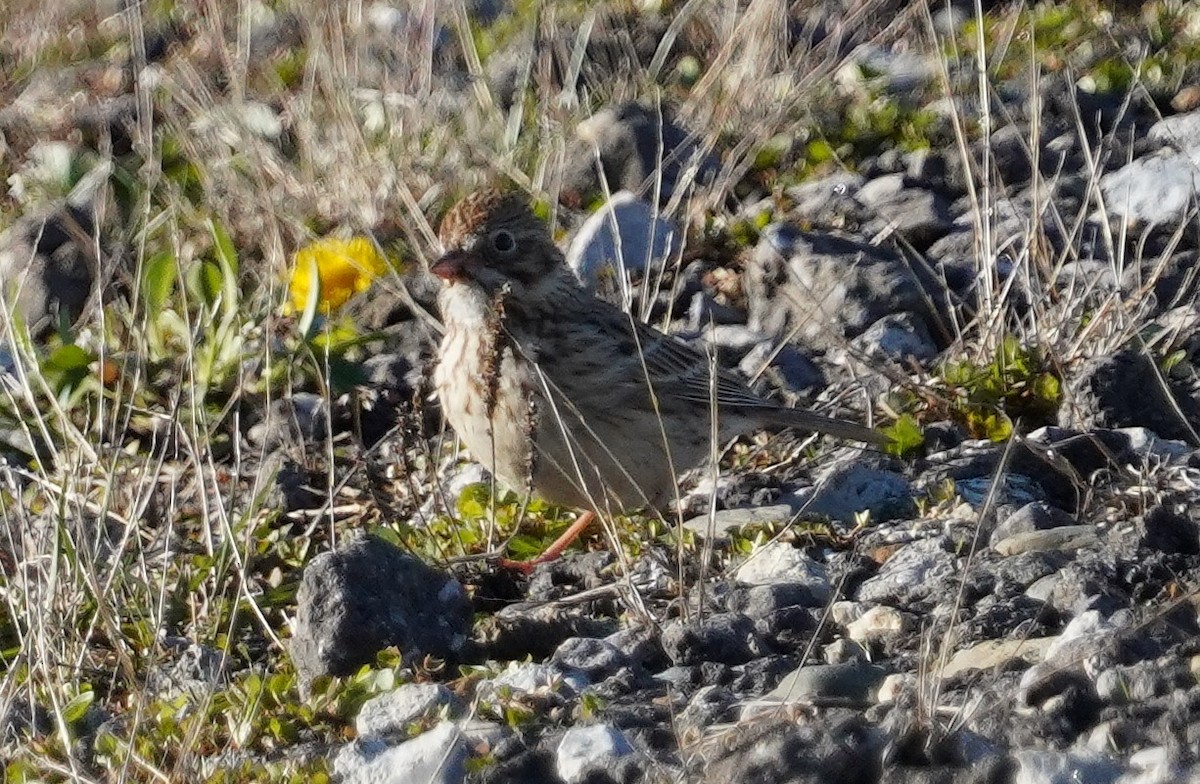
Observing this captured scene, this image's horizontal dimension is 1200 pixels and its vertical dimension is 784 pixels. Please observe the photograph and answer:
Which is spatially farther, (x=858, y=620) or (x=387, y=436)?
(x=387, y=436)

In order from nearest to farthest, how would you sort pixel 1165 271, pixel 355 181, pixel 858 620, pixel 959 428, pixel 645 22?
pixel 858 620 → pixel 959 428 → pixel 1165 271 → pixel 355 181 → pixel 645 22

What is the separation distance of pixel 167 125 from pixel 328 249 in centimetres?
187

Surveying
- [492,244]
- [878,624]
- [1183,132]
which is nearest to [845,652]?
[878,624]

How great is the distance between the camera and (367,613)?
4848mm

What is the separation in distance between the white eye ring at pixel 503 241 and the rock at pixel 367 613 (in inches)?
66.5

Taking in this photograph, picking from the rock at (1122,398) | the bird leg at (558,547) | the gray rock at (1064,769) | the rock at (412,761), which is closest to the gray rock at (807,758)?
the gray rock at (1064,769)

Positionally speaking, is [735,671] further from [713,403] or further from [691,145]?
[691,145]

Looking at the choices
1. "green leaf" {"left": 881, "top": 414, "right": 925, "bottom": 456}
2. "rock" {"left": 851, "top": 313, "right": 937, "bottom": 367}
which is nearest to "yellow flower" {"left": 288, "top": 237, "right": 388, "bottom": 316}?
"rock" {"left": 851, "top": 313, "right": 937, "bottom": 367}

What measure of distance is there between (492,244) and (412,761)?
8.68ft

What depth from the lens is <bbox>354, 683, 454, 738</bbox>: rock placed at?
446 centimetres

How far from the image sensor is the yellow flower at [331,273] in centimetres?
740

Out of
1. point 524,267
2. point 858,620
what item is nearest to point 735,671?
point 858,620

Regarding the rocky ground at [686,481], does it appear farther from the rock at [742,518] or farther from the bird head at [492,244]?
the bird head at [492,244]

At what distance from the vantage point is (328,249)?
7496 millimetres
